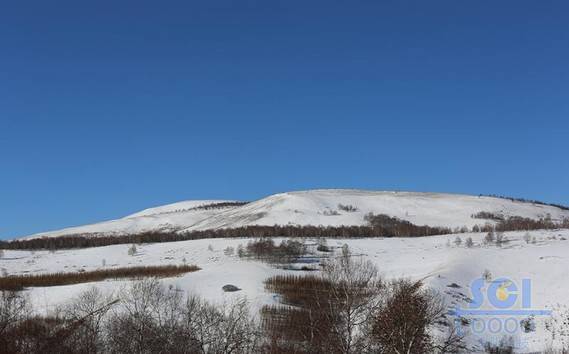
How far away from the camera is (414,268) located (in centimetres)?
5297

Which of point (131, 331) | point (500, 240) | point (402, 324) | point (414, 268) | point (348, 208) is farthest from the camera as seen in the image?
point (348, 208)

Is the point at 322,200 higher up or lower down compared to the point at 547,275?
higher up

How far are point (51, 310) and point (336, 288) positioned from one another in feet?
58.2

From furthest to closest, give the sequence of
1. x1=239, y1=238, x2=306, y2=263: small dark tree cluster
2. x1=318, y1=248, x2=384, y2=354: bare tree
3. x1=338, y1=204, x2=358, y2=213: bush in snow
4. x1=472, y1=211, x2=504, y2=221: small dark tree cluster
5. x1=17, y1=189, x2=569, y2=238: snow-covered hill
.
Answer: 1. x1=338, y1=204, x2=358, y2=213: bush in snow
2. x1=472, y1=211, x2=504, y2=221: small dark tree cluster
3. x1=17, y1=189, x2=569, y2=238: snow-covered hill
4. x1=239, y1=238, x2=306, y2=263: small dark tree cluster
5. x1=318, y1=248, x2=384, y2=354: bare tree

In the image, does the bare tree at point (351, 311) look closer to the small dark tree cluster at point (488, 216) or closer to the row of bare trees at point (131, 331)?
the row of bare trees at point (131, 331)

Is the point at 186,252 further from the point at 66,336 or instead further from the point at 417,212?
the point at 417,212

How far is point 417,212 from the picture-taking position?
17988 cm

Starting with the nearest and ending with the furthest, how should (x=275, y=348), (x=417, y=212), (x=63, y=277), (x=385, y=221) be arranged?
(x=275, y=348) < (x=63, y=277) < (x=385, y=221) < (x=417, y=212)

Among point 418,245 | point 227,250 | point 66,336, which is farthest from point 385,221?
point 66,336

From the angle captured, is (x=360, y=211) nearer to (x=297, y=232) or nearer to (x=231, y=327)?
(x=297, y=232)

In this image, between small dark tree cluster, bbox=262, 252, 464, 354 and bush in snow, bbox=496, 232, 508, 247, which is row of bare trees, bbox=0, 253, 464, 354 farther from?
bush in snow, bbox=496, 232, 508, 247

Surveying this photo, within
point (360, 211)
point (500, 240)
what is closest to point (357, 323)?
point (500, 240)

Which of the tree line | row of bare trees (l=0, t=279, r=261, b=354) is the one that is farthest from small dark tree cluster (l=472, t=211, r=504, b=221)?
row of bare trees (l=0, t=279, r=261, b=354)

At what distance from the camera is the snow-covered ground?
127 ft
